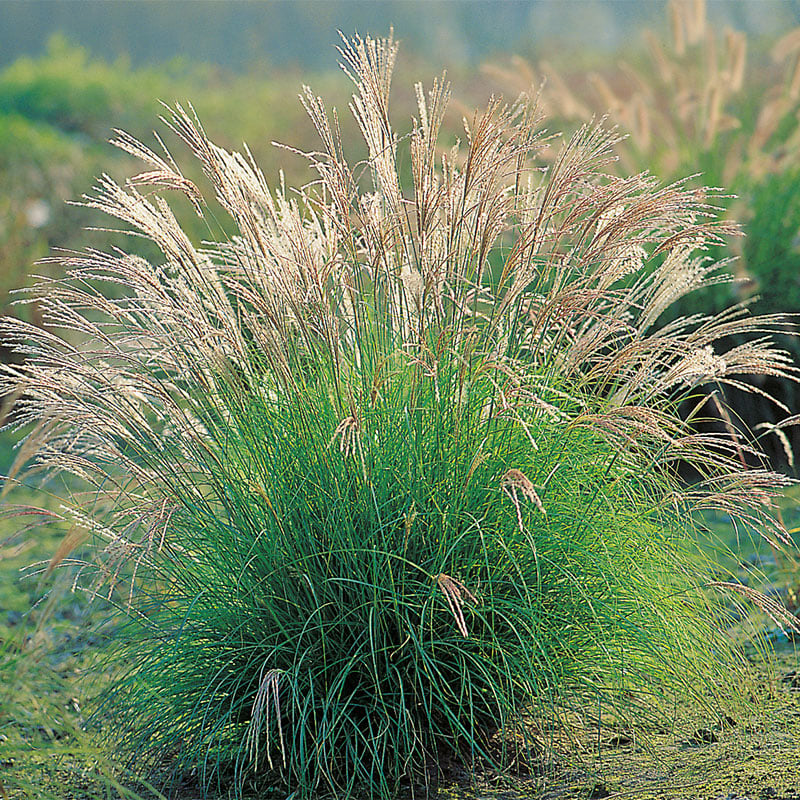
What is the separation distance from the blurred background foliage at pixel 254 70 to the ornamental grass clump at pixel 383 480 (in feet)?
12.2

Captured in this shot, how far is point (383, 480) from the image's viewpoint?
2346mm

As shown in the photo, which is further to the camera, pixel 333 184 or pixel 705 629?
pixel 705 629

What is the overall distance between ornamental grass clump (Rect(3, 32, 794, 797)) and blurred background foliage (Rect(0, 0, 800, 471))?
3.72 meters

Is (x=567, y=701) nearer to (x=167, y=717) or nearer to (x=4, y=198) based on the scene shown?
(x=167, y=717)

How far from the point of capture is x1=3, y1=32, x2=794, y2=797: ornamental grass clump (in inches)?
90.4

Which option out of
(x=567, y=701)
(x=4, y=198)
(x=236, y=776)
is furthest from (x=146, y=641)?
(x=4, y=198)

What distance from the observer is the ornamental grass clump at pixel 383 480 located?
7.53ft

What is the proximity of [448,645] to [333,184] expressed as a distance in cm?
114

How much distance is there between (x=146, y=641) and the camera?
244 cm

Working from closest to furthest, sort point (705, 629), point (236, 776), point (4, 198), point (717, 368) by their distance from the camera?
point (236, 776)
point (717, 368)
point (705, 629)
point (4, 198)

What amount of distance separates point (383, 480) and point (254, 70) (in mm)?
17656

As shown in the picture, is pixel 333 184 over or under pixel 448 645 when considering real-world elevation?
over

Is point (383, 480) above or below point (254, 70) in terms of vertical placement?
below

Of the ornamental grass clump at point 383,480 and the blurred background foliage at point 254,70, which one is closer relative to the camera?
the ornamental grass clump at point 383,480
